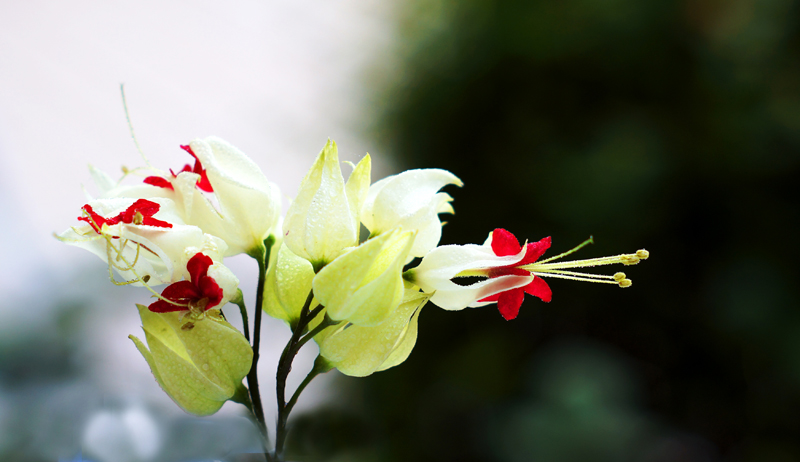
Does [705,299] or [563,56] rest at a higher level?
[563,56]

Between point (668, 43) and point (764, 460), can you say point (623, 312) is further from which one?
point (668, 43)

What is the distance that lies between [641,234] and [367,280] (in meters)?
0.68

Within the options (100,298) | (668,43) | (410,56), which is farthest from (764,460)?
(100,298)

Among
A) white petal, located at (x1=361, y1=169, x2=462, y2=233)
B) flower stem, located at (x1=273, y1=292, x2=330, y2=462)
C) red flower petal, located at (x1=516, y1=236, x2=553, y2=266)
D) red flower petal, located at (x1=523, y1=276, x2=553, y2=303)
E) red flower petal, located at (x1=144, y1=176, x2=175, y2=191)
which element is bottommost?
flower stem, located at (x1=273, y1=292, x2=330, y2=462)

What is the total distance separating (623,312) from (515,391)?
0.61 feet

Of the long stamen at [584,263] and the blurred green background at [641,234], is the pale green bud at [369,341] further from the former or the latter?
the blurred green background at [641,234]

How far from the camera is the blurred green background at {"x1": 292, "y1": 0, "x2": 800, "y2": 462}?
686 millimetres

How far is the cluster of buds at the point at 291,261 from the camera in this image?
0.13 meters

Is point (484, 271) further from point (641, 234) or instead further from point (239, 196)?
point (641, 234)

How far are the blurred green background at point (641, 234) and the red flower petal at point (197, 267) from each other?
60cm

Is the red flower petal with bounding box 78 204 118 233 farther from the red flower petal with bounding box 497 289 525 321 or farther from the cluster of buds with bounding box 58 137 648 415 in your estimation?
the red flower petal with bounding box 497 289 525 321

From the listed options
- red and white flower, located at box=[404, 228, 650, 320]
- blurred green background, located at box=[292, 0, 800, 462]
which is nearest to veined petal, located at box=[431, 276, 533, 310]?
red and white flower, located at box=[404, 228, 650, 320]

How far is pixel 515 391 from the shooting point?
2.33 ft

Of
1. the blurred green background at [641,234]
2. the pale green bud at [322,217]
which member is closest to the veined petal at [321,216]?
the pale green bud at [322,217]
